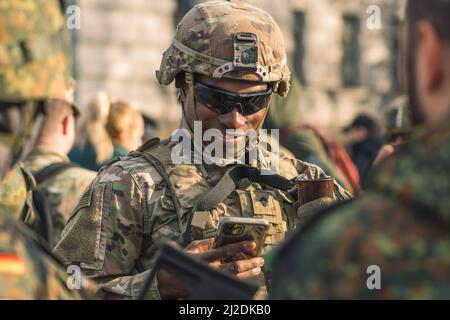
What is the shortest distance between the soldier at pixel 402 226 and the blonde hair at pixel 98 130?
5.58 meters

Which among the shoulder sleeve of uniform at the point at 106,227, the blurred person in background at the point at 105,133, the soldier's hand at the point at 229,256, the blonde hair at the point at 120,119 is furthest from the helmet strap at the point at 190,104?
the blonde hair at the point at 120,119

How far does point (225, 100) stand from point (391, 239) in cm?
219

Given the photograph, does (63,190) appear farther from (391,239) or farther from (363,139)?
(363,139)

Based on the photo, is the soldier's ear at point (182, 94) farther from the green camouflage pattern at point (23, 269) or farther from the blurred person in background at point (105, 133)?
the blurred person in background at point (105, 133)

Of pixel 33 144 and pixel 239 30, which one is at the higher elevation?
pixel 239 30

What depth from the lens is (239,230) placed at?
3740 mm

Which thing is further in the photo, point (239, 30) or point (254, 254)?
point (239, 30)

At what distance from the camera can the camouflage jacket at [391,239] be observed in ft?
7.37

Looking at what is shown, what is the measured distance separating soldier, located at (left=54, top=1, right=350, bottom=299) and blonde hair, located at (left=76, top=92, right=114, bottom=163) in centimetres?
324

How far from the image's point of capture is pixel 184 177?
14.3 feet

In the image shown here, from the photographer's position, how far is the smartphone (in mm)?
3686
